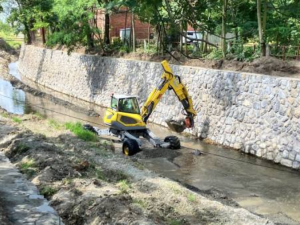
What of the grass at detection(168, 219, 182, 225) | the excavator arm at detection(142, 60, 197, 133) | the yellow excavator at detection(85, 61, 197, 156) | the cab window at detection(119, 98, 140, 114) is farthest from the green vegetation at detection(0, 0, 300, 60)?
the grass at detection(168, 219, 182, 225)

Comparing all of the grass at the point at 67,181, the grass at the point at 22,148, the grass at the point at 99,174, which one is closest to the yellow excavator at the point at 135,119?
the grass at the point at 22,148

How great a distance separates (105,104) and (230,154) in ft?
40.0

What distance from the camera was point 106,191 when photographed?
25.0ft

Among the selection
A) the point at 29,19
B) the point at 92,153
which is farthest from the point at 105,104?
the point at 29,19

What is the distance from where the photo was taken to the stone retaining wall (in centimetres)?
1314

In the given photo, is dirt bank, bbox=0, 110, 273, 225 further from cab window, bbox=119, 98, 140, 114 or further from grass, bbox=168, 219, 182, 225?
cab window, bbox=119, 98, 140, 114

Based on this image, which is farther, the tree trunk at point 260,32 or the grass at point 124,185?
the tree trunk at point 260,32

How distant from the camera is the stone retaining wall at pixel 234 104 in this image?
13.1 meters

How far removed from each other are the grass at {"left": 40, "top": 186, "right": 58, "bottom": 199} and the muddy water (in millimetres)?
4522

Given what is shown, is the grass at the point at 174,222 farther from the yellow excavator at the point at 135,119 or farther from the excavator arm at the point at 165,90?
the excavator arm at the point at 165,90

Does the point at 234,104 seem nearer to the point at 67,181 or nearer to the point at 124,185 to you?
the point at 124,185

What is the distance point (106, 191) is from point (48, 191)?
110 cm

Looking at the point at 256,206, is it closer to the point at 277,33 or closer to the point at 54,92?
the point at 277,33

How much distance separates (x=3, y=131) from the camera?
13.4m
